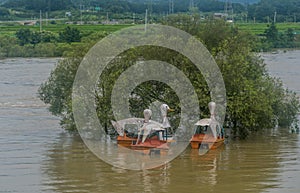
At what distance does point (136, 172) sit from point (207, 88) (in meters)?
4.91

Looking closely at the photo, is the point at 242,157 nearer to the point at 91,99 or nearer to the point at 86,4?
the point at 91,99

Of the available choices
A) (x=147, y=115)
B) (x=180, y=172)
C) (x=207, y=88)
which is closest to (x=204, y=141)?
(x=207, y=88)

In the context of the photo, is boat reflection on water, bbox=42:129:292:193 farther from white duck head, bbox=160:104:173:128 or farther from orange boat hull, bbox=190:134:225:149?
white duck head, bbox=160:104:173:128

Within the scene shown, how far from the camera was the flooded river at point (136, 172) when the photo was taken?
1800cm

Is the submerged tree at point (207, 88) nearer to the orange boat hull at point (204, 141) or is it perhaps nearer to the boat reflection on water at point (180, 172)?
the orange boat hull at point (204, 141)

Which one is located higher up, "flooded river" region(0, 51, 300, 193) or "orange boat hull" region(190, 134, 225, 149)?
"orange boat hull" region(190, 134, 225, 149)

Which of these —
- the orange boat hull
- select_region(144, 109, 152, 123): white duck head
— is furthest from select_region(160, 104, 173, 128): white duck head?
the orange boat hull

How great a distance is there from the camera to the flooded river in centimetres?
1800

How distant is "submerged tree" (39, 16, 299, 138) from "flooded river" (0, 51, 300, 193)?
831 mm

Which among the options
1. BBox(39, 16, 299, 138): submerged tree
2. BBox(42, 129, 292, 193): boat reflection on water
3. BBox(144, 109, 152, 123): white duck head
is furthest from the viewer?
BBox(39, 16, 299, 138): submerged tree

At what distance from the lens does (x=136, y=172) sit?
1962 centimetres

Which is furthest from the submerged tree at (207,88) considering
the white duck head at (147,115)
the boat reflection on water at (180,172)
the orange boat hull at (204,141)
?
the white duck head at (147,115)

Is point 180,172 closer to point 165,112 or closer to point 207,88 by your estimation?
point 165,112

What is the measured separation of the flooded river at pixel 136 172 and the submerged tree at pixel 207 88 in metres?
0.83
